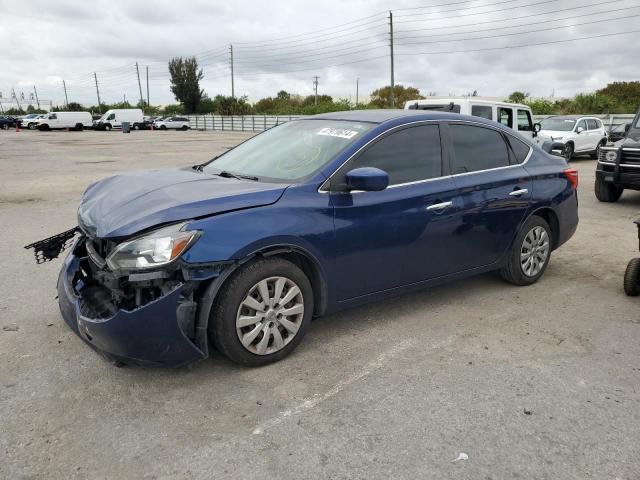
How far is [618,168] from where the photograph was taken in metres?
9.70

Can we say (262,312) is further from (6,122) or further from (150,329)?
(6,122)

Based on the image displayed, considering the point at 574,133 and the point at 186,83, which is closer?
the point at 574,133

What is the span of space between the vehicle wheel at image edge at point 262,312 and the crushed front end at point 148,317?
14 centimetres

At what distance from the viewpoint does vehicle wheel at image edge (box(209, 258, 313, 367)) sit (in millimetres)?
3262

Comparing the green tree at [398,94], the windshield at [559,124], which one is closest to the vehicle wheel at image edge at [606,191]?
the windshield at [559,124]

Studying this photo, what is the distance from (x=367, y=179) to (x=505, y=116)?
11783 mm

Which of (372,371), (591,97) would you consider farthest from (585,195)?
(591,97)

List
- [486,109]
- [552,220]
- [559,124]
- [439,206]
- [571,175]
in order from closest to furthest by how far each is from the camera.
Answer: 1. [439,206]
2. [552,220]
3. [571,175]
4. [486,109]
5. [559,124]

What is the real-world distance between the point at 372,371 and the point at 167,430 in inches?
51.3

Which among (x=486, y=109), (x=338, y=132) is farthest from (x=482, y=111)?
(x=338, y=132)

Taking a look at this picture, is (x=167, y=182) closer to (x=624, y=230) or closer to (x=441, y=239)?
(x=441, y=239)

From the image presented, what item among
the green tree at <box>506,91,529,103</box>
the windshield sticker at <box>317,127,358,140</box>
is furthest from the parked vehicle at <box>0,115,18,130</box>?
the windshield sticker at <box>317,127,358,140</box>

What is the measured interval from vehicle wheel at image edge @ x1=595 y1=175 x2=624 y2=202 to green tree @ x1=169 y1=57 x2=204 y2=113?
73.9m

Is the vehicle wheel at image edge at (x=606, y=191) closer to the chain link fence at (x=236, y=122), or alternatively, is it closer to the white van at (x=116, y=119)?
the chain link fence at (x=236, y=122)
